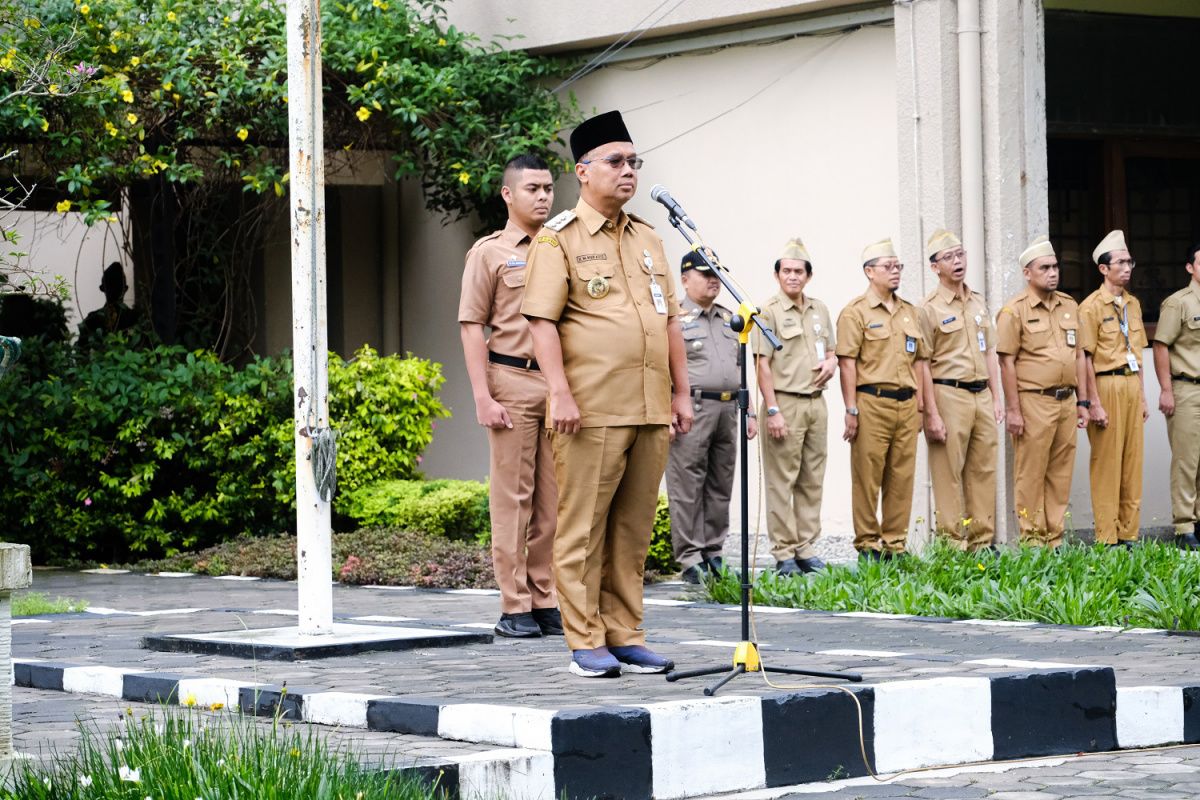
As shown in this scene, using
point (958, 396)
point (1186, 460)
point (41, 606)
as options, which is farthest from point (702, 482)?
point (1186, 460)

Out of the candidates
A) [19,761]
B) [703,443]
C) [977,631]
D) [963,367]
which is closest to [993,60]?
[963,367]

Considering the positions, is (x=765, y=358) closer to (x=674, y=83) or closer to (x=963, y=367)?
(x=963, y=367)

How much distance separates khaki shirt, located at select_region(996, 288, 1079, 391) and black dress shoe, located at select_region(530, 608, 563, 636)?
5.34 m

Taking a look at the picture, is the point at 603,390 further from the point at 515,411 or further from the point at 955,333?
the point at 955,333

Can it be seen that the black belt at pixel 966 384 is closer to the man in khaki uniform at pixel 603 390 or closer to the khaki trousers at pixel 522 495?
the khaki trousers at pixel 522 495

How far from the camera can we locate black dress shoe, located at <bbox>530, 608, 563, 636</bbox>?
8.52 metres

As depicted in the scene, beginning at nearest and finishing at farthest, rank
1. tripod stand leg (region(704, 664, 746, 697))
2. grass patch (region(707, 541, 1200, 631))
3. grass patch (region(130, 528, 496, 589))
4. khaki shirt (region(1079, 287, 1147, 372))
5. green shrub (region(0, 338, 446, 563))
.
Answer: tripod stand leg (region(704, 664, 746, 697)) < grass patch (region(707, 541, 1200, 631)) < grass patch (region(130, 528, 496, 589)) < khaki shirt (region(1079, 287, 1147, 372)) < green shrub (region(0, 338, 446, 563))

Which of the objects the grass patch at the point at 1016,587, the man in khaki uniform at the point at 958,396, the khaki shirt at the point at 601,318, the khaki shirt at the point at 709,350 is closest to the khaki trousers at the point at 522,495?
the khaki shirt at the point at 601,318

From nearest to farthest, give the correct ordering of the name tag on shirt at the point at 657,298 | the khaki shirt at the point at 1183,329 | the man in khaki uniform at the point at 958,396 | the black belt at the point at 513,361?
the name tag on shirt at the point at 657,298 < the black belt at the point at 513,361 < the man in khaki uniform at the point at 958,396 < the khaki shirt at the point at 1183,329

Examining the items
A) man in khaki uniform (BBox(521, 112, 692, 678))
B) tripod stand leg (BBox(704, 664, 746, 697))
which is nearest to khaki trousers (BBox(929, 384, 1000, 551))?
man in khaki uniform (BBox(521, 112, 692, 678))

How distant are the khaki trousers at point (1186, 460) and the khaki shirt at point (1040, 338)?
133 centimetres

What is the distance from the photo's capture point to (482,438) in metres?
16.6

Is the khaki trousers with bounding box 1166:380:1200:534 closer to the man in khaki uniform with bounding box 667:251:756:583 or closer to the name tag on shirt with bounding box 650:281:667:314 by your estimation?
the man in khaki uniform with bounding box 667:251:756:583

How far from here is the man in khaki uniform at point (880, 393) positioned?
12148 millimetres
